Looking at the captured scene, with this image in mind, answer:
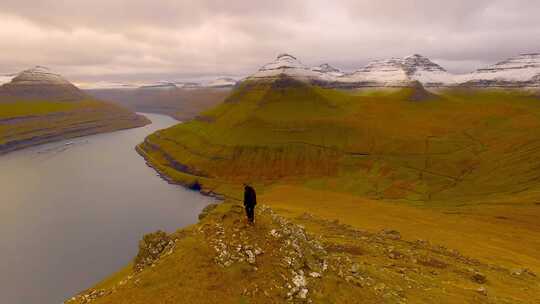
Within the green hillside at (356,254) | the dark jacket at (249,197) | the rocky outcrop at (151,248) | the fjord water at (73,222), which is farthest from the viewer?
the fjord water at (73,222)

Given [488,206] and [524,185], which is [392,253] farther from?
[524,185]

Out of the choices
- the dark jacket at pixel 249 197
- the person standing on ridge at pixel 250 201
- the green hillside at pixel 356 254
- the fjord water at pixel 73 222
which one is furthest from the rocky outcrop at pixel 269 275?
the fjord water at pixel 73 222

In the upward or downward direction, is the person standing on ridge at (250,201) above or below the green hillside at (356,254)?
above

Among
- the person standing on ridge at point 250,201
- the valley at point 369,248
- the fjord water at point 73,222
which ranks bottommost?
the fjord water at point 73,222

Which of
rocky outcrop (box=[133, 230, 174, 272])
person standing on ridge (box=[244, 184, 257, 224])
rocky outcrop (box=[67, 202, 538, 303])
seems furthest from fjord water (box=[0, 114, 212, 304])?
person standing on ridge (box=[244, 184, 257, 224])

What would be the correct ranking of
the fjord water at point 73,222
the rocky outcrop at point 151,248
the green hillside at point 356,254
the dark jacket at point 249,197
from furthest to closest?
1. the fjord water at point 73,222
2. the rocky outcrop at point 151,248
3. the dark jacket at point 249,197
4. the green hillside at point 356,254

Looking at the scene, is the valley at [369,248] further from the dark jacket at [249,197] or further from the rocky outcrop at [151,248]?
the dark jacket at [249,197]

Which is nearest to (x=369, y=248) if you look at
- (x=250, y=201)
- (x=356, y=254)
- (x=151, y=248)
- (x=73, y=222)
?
(x=356, y=254)

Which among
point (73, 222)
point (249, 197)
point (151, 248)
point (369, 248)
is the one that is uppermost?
point (249, 197)

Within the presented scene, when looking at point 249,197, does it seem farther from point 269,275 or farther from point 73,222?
point 73,222

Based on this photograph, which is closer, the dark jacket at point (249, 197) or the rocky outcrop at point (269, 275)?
the rocky outcrop at point (269, 275)

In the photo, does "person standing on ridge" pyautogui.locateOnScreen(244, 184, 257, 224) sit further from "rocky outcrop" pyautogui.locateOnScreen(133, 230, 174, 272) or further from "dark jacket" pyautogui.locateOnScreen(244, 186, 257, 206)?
"rocky outcrop" pyautogui.locateOnScreen(133, 230, 174, 272)
